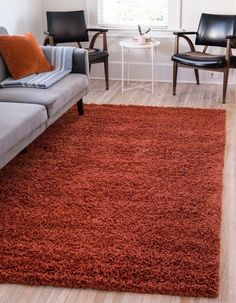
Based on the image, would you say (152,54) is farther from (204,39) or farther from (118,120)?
(118,120)

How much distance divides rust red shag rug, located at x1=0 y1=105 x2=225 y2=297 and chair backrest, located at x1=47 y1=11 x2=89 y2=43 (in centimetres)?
159

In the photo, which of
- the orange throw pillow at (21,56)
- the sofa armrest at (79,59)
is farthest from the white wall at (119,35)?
the orange throw pillow at (21,56)

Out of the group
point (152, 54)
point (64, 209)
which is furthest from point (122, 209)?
point (152, 54)

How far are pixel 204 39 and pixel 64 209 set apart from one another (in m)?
3.17

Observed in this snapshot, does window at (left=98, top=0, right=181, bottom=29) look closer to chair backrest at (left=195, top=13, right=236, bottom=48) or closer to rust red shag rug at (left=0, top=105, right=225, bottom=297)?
chair backrest at (left=195, top=13, right=236, bottom=48)

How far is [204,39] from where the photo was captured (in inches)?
208

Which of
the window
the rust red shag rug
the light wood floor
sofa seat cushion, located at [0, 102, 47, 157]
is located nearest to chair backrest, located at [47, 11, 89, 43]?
the window

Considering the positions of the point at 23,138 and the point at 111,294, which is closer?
the point at 111,294

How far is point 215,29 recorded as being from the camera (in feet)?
17.1

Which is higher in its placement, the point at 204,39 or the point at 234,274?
the point at 204,39

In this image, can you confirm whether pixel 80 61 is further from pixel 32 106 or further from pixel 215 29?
pixel 215 29

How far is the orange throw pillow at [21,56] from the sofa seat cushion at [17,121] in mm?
688

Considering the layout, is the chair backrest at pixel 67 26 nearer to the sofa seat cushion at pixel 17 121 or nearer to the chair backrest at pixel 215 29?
the chair backrest at pixel 215 29

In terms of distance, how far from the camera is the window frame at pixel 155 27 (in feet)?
18.2
